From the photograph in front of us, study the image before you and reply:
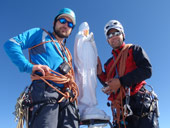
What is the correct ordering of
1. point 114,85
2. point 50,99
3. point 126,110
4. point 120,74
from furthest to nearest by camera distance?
point 120,74, point 114,85, point 126,110, point 50,99

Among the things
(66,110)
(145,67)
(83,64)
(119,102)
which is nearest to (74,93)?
(66,110)

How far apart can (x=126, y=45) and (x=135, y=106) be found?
185cm

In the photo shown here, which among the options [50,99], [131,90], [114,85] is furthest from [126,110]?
[50,99]

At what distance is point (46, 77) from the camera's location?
3.59m

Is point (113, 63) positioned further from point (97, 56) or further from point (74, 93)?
point (74, 93)

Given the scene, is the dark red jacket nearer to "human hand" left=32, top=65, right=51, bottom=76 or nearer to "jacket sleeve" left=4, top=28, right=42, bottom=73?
"human hand" left=32, top=65, right=51, bottom=76

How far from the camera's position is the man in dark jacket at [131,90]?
4234 mm

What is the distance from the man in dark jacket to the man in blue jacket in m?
1.25

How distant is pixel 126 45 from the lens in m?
5.08

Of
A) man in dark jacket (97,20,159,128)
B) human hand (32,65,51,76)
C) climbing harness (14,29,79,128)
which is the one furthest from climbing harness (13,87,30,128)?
man in dark jacket (97,20,159,128)

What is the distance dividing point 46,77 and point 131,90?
7.55 ft

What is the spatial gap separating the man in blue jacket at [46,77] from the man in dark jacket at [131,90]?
4.09 feet

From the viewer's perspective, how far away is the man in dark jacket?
4.23 metres

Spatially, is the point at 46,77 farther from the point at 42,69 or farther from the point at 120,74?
the point at 120,74
